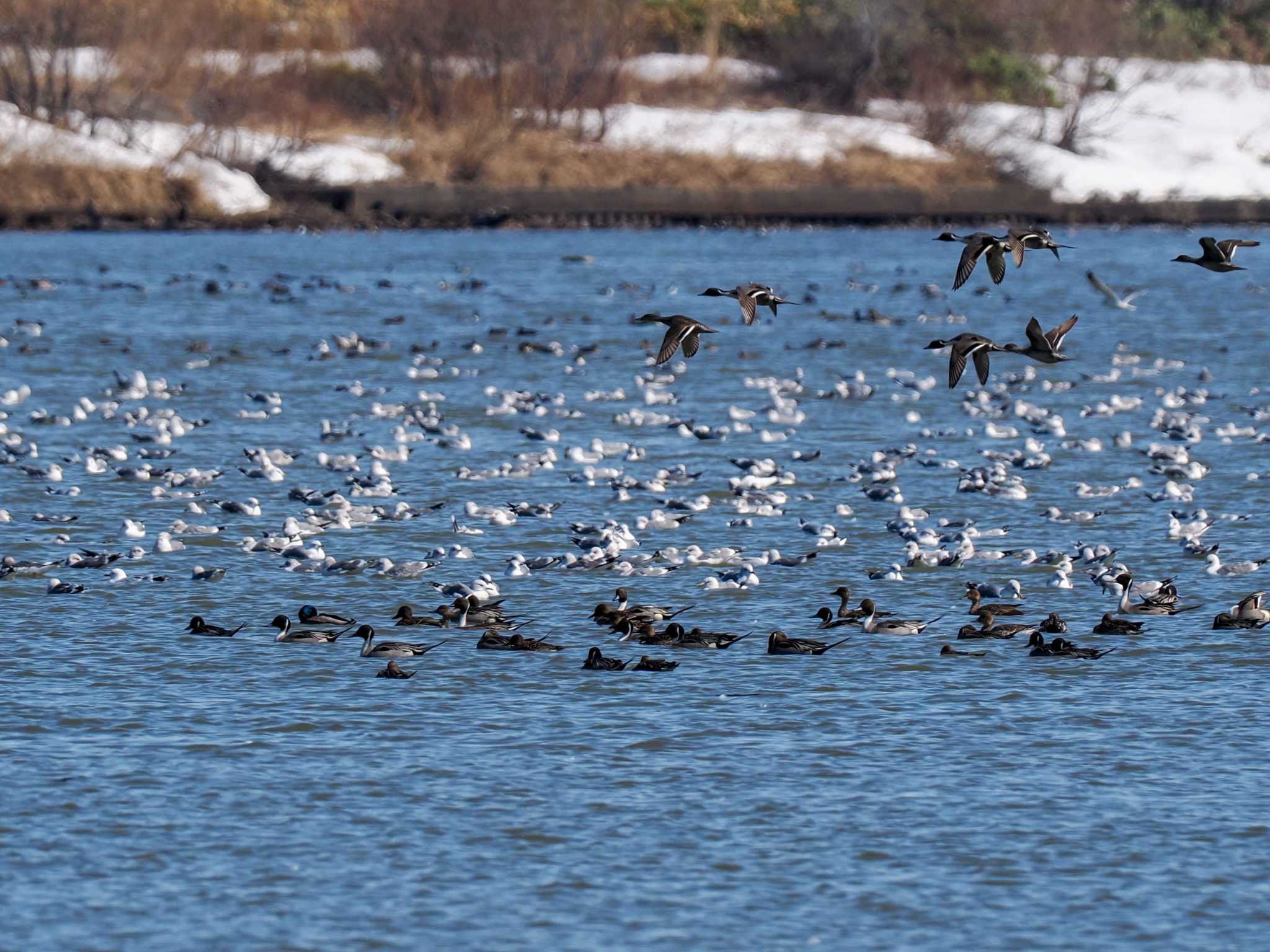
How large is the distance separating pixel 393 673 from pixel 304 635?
1.46 metres

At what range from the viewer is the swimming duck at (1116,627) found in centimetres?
1825

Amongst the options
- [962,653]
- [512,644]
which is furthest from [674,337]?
[962,653]

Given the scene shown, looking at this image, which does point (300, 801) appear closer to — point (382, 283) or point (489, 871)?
point (489, 871)

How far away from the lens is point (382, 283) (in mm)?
58375

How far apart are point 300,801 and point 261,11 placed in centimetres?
9897

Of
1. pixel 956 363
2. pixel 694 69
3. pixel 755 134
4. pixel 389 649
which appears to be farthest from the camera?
pixel 694 69

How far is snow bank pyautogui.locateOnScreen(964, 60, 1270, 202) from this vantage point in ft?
303

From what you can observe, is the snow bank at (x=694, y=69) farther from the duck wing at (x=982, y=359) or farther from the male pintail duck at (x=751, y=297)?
the male pintail duck at (x=751, y=297)

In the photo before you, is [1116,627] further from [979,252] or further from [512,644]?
[512,644]

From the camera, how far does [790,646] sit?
17.8 meters

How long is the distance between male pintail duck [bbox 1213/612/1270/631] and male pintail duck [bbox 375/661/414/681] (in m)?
7.29

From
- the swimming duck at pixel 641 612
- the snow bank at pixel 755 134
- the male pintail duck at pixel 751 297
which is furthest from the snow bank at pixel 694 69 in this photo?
the male pintail duck at pixel 751 297

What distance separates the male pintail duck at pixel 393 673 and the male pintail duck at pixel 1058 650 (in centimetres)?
531

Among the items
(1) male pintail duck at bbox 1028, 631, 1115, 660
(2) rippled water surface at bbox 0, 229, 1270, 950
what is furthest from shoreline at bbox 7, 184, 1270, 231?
(1) male pintail duck at bbox 1028, 631, 1115, 660
